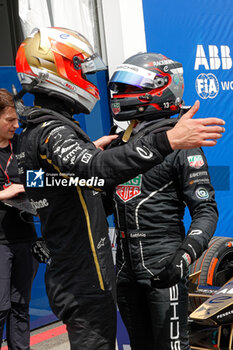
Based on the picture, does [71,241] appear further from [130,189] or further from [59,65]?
[59,65]

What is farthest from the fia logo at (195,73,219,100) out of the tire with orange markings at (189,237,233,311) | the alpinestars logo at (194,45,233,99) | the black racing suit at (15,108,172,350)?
the black racing suit at (15,108,172,350)

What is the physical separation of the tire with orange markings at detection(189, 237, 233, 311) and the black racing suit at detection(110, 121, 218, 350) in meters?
1.37

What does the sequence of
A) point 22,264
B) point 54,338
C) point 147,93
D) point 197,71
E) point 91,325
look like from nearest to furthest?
1. point 91,325
2. point 147,93
3. point 22,264
4. point 54,338
5. point 197,71

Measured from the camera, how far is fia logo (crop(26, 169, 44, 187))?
2359 mm

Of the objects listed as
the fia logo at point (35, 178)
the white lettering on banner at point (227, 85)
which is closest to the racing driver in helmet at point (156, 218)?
the fia logo at point (35, 178)

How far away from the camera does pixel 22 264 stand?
152 inches

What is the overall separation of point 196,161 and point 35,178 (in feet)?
2.77

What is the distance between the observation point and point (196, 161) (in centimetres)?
277

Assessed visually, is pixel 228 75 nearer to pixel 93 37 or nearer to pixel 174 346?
pixel 93 37

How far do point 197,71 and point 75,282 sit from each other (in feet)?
14.1

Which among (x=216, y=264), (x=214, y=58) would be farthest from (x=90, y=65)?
(x=214, y=58)

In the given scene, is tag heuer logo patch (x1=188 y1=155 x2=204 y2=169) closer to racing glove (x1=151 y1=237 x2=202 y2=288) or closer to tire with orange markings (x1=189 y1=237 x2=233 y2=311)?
racing glove (x1=151 y1=237 x2=202 y2=288)

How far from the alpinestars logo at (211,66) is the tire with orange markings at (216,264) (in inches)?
92.4

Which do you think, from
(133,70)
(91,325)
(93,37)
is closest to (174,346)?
(91,325)
